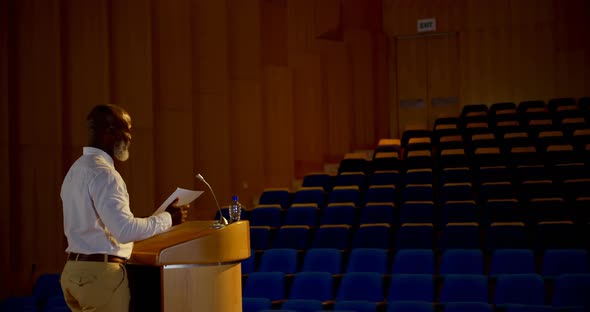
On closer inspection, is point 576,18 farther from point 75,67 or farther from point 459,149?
point 75,67

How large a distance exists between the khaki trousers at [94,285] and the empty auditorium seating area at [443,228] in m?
1.98

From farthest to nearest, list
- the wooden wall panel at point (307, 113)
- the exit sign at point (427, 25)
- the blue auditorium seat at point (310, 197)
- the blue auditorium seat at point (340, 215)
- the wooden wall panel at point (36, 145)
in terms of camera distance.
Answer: the exit sign at point (427, 25)
the wooden wall panel at point (307, 113)
the blue auditorium seat at point (310, 197)
the blue auditorium seat at point (340, 215)
the wooden wall panel at point (36, 145)

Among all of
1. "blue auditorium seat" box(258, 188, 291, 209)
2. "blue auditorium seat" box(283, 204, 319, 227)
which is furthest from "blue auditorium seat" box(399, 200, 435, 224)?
"blue auditorium seat" box(258, 188, 291, 209)

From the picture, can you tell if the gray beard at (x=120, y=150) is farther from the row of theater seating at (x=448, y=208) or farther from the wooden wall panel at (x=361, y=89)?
the wooden wall panel at (x=361, y=89)

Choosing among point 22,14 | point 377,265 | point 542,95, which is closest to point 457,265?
point 377,265

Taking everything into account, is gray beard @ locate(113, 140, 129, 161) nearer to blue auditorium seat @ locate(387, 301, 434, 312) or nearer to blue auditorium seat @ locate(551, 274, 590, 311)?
blue auditorium seat @ locate(387, 301, 434, 312)

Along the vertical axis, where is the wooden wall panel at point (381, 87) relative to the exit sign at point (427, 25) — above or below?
below

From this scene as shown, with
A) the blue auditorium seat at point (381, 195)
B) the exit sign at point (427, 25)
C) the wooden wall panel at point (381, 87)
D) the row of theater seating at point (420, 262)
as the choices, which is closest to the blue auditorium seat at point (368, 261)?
the row of theater seating at point (420, 262)

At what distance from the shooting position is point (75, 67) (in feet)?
17.8

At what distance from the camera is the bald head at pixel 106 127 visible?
1.75m

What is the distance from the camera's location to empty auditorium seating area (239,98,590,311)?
12.4 ft

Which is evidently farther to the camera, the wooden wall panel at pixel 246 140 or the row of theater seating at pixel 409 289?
the wooden wall panel at pixel 246 140

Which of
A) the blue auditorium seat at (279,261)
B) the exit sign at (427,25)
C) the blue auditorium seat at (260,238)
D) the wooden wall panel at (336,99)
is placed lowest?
the blue auditorium seat at (279,261)

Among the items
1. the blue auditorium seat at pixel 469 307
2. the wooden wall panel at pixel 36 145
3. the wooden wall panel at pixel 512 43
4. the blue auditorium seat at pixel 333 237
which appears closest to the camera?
the blue auditorium seat at pixel 469 307
